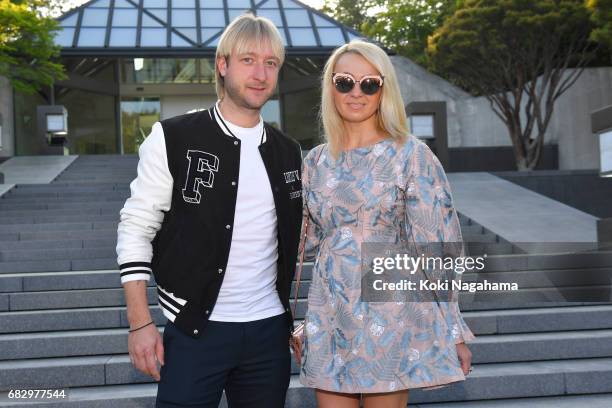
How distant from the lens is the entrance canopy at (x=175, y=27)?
21.2 metres

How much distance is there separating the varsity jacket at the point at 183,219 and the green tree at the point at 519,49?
17379 millimetres

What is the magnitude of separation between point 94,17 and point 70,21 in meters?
0.86

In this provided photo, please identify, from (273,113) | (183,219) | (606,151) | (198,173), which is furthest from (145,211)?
(273,113)

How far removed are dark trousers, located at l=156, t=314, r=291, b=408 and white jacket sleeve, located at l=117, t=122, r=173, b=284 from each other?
279mm

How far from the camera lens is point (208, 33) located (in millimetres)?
22609

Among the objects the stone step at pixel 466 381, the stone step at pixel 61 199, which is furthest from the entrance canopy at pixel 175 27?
the stone step at pixel 466 381

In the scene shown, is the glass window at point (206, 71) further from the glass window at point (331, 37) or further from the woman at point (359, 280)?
the woman at point (359, 280)

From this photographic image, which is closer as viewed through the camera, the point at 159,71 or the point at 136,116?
the point at 159,71

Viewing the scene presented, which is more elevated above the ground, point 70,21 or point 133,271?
point 70,21

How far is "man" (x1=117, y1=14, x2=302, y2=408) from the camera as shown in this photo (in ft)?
8.02

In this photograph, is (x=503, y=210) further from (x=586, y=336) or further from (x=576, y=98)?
(x=576, y=98)

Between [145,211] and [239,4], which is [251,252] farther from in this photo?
[239,4]

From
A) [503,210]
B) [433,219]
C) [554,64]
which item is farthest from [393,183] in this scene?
[554,64]

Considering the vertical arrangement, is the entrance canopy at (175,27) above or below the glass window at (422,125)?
above
